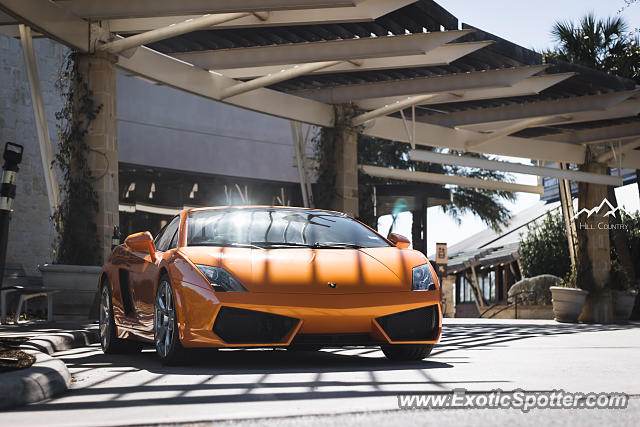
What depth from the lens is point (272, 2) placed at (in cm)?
1245

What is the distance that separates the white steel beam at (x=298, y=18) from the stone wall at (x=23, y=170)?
6.62m

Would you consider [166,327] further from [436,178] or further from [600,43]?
[600,43]

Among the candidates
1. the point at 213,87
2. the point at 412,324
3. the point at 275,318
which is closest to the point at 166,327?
the point at 275,318

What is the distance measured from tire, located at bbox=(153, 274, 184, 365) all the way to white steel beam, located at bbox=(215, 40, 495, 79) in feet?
29.0

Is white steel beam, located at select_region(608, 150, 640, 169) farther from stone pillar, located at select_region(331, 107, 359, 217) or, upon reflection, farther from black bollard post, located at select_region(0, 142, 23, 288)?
black bollard post, located at select_region(0, 142, 23, 288)

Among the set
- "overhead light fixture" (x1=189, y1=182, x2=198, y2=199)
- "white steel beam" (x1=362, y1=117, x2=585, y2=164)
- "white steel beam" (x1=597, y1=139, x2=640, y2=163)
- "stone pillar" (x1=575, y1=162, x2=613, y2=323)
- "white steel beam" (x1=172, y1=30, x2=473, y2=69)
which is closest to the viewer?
"white steel beam" (x1=172, y1=30, x2=473, y2=69)

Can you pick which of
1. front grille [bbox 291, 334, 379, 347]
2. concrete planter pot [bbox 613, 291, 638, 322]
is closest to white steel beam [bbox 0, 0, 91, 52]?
front grille [bbox 291, 334, 379, 347]

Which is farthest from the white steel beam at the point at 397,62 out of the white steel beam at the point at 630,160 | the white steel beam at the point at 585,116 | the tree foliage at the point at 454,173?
the tree foliage at the point at 454,173

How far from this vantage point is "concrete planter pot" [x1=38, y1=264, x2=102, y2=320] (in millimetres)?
12656

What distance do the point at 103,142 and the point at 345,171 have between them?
6.26m

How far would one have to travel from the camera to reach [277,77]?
630 inches

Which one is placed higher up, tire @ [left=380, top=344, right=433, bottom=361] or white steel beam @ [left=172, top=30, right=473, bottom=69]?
white steel beam @ [left=172, top=30, right=473, bottom=69]

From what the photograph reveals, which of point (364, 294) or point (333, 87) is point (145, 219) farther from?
point (364, 294)

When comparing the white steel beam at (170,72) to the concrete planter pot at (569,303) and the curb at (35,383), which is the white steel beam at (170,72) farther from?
the concrete planter pot at (569,303)
